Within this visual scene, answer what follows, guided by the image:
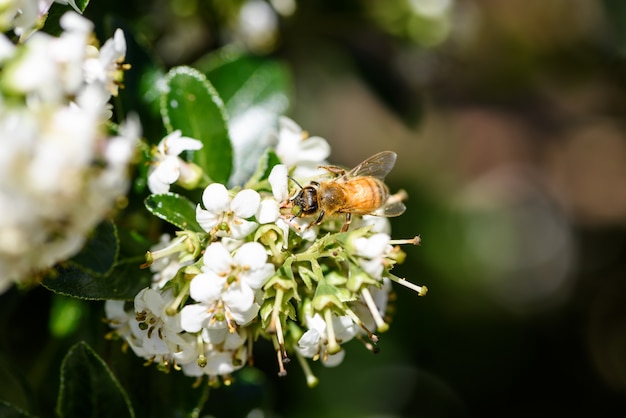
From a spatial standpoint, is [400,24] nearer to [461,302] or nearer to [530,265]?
[461,302]

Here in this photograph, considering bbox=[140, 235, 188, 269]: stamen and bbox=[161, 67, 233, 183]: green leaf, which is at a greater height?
bbox=[161, 67, 233, 183]: green leaf

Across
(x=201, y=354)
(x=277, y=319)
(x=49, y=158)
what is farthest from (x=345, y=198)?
(x=49, y=158)

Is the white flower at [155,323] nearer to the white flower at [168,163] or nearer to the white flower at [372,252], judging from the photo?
the white flower at [168,163]

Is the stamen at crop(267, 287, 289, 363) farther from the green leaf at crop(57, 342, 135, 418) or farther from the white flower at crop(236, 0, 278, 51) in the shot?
Answer: the white flower at crop(236, 0, 278, 51)

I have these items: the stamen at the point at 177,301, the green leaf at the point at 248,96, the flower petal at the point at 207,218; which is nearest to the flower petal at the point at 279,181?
the flower petal at the point at 207,218

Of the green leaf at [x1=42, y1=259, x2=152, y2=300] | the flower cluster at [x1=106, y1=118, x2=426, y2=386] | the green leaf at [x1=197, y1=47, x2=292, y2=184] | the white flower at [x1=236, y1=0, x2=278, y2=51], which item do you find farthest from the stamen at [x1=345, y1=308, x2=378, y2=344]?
the white flower at [x1=236, y1=0, x2=278, y2=51]

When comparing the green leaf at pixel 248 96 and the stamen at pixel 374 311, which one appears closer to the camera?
the stamen at pixel 374 311

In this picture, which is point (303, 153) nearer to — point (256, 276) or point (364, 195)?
point (364, 195)
